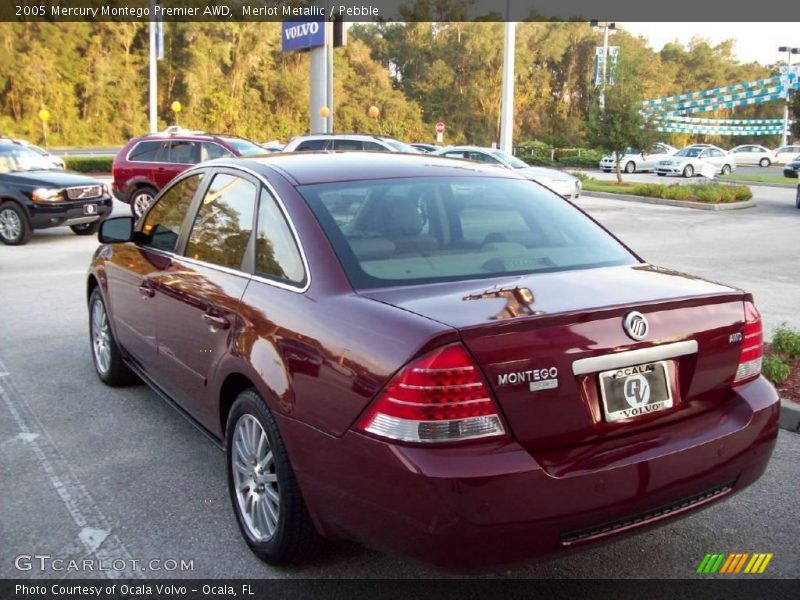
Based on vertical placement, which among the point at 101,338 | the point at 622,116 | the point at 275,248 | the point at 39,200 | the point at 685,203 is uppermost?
the point at 622,116

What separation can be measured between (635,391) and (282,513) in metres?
1.42

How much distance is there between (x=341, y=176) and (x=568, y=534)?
1.98 metres

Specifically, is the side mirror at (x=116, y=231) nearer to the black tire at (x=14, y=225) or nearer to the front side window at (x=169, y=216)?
the front side window at (x=169, y=216)

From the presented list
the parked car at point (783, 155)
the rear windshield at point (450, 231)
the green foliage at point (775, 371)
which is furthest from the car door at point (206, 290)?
the parked car at point (783, 155)

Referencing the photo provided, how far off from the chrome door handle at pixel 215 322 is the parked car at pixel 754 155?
5350cm

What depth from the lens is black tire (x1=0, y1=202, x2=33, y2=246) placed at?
13820 mm

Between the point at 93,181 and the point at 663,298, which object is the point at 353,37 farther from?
the point at 663,298

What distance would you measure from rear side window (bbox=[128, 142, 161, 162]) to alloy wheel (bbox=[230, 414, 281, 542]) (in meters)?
14.6

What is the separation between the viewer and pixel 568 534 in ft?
8.87

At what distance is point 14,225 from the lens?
13.9 meters

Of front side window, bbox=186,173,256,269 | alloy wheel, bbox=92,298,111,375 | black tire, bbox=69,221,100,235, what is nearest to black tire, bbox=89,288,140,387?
alloy wheel, bbox=92,298,111,375

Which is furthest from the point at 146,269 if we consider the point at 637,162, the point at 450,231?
the point at 637,162

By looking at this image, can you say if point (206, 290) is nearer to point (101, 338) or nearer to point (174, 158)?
point (101, 338)

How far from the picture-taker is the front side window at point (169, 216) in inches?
185
